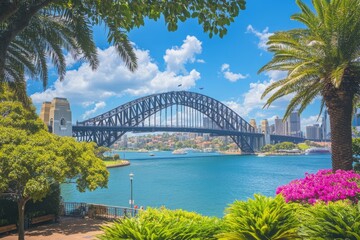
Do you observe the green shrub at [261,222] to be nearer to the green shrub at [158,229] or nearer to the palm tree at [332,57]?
the green shrub at [158,229]

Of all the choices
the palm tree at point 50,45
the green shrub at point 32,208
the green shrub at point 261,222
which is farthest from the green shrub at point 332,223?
the green shrub at point 32,208

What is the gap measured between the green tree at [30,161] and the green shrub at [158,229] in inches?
370

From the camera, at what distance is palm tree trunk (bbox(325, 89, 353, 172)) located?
9922mm

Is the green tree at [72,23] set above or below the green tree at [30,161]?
above

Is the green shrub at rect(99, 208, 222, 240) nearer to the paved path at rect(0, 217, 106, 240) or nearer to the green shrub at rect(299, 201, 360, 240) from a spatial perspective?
the green shrub at rect(299, 201, 360, 240)

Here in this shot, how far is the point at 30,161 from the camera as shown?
1284cm

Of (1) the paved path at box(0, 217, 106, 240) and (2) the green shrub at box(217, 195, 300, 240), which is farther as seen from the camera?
(1) the paved path at box(0, 217, 106, 240)

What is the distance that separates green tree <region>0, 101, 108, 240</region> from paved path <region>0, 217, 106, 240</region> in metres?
1.60

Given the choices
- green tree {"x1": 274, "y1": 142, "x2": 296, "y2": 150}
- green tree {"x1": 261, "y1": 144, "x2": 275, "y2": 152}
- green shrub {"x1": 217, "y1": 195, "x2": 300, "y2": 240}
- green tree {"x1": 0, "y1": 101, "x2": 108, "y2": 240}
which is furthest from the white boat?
green shrub {"x1": 217, "y1": 195, "x2": 300, "y2": 240}

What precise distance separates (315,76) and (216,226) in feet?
27.5

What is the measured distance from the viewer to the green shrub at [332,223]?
3.77 metres

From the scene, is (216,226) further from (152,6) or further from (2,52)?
(2,52)

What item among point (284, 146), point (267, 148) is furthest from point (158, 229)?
point (284, 146)

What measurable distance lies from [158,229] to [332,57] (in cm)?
878
